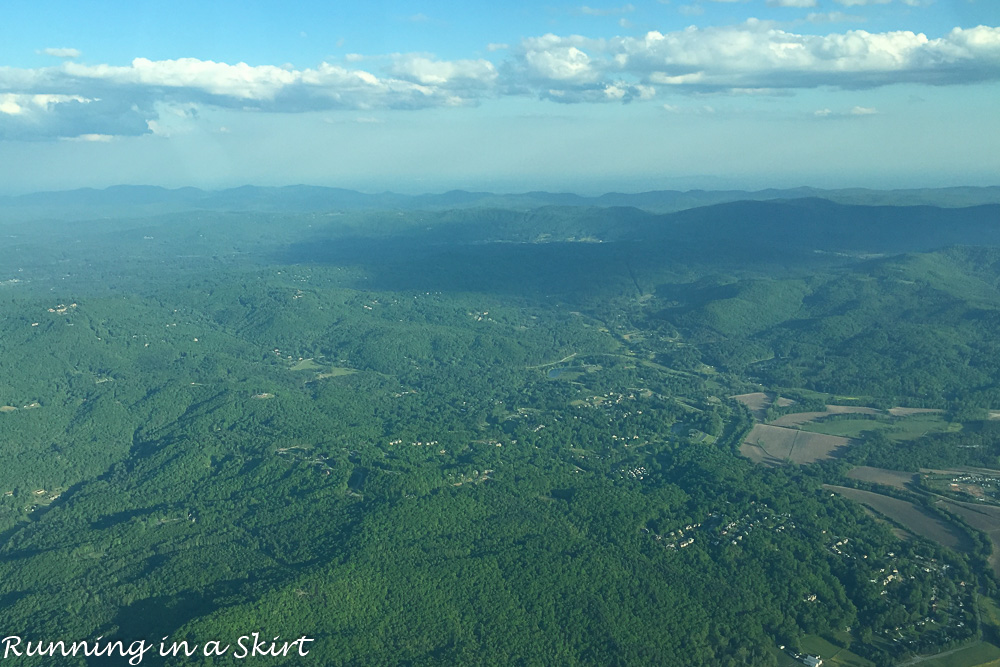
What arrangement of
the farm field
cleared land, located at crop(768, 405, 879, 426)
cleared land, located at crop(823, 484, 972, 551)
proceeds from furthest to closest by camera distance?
cleared land, located at crop(768, 405, 879, 426) → cleared land, located at crop(823, 484, 972, 551) → the farm field

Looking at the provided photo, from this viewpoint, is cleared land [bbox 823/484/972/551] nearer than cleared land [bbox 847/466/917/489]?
Yes

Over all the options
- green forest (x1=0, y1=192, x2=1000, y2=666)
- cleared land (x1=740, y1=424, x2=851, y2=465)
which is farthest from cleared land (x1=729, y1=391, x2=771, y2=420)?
cleared land (x1=740, y1=424, x2=851, y2=465)

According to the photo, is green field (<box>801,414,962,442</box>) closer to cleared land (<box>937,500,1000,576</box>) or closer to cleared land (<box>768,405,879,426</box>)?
cleared land (<box>768,405,879,426</box>)

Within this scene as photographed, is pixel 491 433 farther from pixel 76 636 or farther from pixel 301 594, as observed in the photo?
pixel 76 636

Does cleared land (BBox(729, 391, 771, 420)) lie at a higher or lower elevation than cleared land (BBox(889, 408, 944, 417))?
lower

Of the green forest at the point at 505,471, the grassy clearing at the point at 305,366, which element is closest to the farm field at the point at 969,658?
the green forest at the point at 505,471

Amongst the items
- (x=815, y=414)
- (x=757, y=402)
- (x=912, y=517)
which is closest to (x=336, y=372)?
(x=757, y=402)

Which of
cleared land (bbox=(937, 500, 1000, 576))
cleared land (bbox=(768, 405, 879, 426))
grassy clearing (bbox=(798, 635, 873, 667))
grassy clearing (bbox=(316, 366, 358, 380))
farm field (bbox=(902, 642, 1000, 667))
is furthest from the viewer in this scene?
grassy clearing (bbox=(316, 366, 358, 380))
